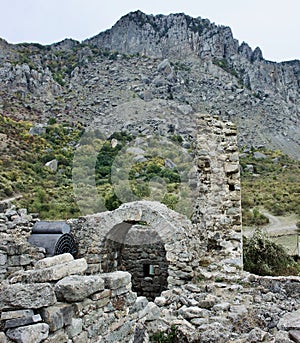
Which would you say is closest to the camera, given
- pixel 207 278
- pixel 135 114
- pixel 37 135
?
pixel 207 278

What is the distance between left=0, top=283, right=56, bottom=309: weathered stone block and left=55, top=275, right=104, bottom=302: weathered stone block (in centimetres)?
20

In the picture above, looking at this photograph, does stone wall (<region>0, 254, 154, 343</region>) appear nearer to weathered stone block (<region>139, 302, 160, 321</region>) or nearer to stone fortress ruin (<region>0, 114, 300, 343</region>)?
stone fortress ruin (<region>0, 114, 300, 343</region>)

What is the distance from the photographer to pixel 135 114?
32.8 m

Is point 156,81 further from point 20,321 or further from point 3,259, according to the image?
point 20,321

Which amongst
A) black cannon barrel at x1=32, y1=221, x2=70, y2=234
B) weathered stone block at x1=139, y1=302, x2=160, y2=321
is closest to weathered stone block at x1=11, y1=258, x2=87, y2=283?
weathered stone block at x1=139, y1=302, x2=160, y2=321

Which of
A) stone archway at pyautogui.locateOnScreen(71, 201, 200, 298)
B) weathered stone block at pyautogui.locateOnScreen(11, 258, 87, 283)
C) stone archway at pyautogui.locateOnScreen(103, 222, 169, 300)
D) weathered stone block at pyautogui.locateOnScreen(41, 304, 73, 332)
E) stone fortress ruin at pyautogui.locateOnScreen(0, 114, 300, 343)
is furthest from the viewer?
stone archway at pyautogui.locateOnScreen(103, 222, 169, 300)

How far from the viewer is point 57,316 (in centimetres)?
281

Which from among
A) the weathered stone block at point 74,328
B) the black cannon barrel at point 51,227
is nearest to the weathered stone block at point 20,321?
the weathered stone block at point 74,328

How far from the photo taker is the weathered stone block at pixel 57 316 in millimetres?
2746

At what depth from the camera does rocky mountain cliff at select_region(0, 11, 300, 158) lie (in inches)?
1377

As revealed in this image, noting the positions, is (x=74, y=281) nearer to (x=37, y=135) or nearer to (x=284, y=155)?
A: (x=37, y=135)

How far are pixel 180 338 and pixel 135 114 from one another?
95.0 ft

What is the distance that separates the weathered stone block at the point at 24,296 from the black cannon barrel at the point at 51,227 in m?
4.90

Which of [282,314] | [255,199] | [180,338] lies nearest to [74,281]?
[180,338]
